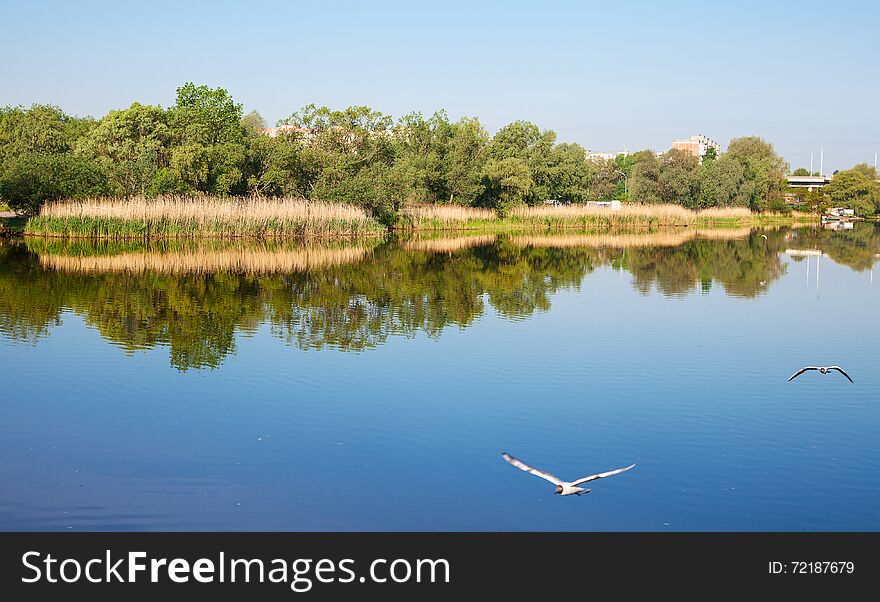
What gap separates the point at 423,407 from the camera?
11.4 meters

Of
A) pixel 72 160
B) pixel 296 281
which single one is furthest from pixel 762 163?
pixel 296 281

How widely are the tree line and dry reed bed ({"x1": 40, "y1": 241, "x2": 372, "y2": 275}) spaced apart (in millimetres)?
10889

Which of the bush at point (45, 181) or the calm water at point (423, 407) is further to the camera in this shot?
the bush at point (45, 181)

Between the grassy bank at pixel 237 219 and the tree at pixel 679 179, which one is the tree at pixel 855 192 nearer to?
the tree at pixel 679 179

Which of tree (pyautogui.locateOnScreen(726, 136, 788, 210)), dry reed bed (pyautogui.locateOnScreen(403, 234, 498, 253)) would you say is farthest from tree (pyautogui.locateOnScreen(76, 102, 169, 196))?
tree (pyautogui.locateOnScreen(726, 136, 788, 210))

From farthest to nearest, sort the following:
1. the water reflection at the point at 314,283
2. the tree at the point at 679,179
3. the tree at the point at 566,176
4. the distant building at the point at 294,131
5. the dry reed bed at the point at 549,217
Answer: the tree at the point at 679,179 < the tree at the point at 566,176 < the dry reed bed at the point at 549,217 < the distant building at the point at 294,131 < the water reflection at the point at 314,283

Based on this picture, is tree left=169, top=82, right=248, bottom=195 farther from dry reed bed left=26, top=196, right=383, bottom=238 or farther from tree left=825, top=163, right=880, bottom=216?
tree left=825, top=163, right=880, bottom=216

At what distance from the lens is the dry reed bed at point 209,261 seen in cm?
2738

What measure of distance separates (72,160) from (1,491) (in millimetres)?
36366

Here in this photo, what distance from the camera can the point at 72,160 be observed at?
41.4m

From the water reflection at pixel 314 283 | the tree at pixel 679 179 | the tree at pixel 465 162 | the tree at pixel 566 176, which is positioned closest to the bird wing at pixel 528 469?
the water reflection at pixel 314 283

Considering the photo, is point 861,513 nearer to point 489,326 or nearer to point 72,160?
point 489,326

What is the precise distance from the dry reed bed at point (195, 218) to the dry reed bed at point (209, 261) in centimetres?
503

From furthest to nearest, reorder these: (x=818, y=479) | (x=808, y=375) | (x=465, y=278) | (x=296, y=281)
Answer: (x=465, y=278) → (x=296, y=281) → (x=808, y=375) → (x=818, y=479)
